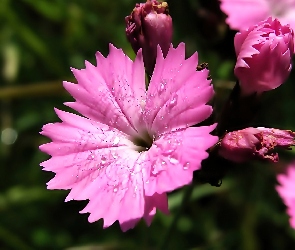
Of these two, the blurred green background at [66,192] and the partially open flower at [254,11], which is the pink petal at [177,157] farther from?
the blurred green background at [66,192]

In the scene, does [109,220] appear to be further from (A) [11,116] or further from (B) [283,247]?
(A) [11,116]

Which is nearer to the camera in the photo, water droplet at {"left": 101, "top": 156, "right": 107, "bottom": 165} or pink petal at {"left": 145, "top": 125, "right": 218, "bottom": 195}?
pink petal at {"left": 145, "top": 125, "right": 218, "bottom": 195}

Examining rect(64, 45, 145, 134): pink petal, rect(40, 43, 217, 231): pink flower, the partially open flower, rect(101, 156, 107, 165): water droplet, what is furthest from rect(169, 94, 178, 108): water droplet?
the partially open flower

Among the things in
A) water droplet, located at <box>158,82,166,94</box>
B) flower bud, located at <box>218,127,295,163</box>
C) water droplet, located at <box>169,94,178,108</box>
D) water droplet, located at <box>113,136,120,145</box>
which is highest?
water droplet, located at <box>158,82,166,94</box>

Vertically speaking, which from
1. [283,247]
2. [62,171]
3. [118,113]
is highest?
[118,113]

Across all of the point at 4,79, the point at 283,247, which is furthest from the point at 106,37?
the point at 283,247

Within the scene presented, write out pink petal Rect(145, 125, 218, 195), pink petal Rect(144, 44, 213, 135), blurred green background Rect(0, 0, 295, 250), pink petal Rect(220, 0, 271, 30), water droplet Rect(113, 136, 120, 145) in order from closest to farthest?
pink petal Rect(145, 125, 218, 195)
pink petal Rect(144, 44, 213, 135)
water droplet Rect(113, 136, 120, 145)
pink petal Rect(220, 0, 271, 30)
blurred green background Rect(0, 0, 295, 250)

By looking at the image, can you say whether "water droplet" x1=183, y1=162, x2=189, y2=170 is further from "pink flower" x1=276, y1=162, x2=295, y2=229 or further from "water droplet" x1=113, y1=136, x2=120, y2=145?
"pink flower" x1=276, y1=162, x2=295, y2=229

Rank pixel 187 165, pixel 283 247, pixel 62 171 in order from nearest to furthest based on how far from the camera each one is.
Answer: pixel 187 165 < pixel 62 171 < pixel 283 247
